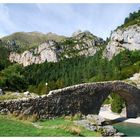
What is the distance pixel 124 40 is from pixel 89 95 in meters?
77.8

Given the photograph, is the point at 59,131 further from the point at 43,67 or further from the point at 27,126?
the point at 43,67

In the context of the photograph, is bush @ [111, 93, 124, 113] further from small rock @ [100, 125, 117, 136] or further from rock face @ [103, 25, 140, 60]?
rock face @ [103, 25, 140, 60]

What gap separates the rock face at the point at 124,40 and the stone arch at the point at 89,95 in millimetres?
64713

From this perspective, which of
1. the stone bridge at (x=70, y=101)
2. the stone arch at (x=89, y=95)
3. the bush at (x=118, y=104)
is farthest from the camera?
the bush at (x=118, y=104)

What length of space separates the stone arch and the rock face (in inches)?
2548

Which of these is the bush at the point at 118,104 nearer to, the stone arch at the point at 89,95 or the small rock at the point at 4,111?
the stone arch at the point at 89,95

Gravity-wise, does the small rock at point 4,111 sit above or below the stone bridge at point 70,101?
below

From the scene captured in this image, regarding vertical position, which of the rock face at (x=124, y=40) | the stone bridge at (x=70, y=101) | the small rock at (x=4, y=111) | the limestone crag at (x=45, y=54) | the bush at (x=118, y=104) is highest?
the limestone crag at (x=45, y=54)

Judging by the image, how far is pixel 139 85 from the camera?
133 feet

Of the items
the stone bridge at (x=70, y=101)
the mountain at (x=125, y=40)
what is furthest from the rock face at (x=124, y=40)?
the stone bridge at (x=70, y=101)

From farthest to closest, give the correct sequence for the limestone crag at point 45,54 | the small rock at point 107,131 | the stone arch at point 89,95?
the limestone crag at point 45,54, the stone arch at point 89,95, the small rock at point 107,131

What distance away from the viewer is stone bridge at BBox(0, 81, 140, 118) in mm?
22422

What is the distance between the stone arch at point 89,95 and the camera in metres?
26.6

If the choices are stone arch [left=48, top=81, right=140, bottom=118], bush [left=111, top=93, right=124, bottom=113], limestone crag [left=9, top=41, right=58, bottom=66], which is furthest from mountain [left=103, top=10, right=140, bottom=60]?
stone arch [left=48, top=81, right=140, bottom=118]
